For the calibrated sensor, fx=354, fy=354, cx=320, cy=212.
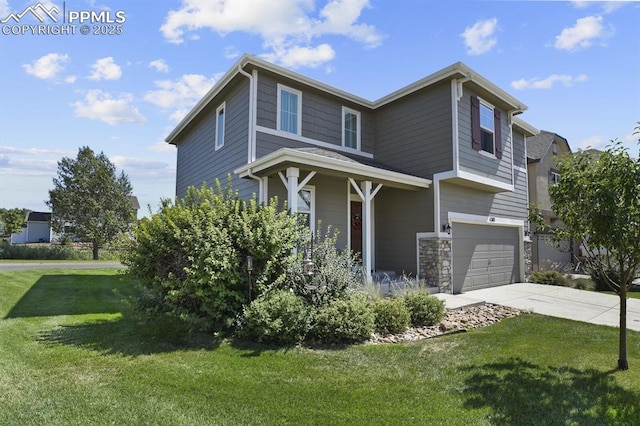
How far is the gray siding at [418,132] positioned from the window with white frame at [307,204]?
3.15m

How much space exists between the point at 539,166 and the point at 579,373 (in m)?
15.5

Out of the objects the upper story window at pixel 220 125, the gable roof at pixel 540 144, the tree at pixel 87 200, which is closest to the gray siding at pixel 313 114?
the upper story window at pixel 220 125

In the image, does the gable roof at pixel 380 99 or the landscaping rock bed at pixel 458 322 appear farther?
the gable roof at pixel 380 99

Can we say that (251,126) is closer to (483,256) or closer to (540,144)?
(483,256)

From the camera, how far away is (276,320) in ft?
16.9

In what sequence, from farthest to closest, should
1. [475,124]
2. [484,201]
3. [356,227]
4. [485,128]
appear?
[484,201] → [485,128] → [356,227] → [475,124]

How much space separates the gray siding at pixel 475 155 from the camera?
9988 mm

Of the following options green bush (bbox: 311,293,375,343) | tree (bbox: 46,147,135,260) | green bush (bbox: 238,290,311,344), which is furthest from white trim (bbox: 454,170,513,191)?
tree (bbox: 46,147,135,260)

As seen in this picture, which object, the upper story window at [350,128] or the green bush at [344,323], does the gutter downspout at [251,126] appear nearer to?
the upper story window at [350,128]

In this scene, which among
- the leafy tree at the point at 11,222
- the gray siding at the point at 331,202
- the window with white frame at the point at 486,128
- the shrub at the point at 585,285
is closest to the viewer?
the gray siding at the point at 331,202

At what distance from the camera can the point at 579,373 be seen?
4.25 metres

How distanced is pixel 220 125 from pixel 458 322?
874 centimetres

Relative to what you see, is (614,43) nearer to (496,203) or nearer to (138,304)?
(496,203)

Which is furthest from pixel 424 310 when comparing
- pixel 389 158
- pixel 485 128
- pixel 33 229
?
pixel 33 229
